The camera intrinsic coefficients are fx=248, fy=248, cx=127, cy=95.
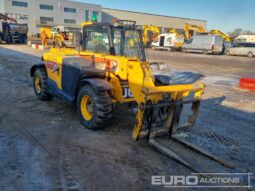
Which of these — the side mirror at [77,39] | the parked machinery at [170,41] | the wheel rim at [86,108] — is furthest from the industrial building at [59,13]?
the wheel rim at [86,108]

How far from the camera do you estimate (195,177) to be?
362 centimetres

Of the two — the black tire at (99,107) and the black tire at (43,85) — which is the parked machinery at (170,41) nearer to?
the black tire at (43,85)

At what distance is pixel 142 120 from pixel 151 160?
2.29 ft

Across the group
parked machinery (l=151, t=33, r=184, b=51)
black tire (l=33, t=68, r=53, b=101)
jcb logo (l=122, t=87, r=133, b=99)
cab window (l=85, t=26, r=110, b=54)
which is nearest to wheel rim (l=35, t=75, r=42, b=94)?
black tire (l=33, t=68, r=53, b=101)

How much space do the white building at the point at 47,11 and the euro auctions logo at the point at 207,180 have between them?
208ft

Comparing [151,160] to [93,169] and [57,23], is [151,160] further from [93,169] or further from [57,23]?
[57,23]

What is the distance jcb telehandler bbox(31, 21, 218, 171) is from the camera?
450cm

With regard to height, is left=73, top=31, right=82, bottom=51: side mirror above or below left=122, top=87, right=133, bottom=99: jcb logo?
above

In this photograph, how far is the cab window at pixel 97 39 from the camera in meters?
5.41

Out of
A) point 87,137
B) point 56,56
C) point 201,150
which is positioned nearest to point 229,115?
point 201,150

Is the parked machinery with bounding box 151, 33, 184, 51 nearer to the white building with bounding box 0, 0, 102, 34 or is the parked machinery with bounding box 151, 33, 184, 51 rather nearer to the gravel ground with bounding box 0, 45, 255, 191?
the gravel ground with bounding box 0, 45, 255, 191

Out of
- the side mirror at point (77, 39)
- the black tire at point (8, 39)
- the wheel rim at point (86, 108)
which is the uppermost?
the black tire at point (8, 39)

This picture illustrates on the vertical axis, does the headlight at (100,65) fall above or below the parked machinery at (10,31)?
below

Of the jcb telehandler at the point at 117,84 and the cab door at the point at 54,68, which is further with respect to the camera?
the cab door at the point at 54,68
